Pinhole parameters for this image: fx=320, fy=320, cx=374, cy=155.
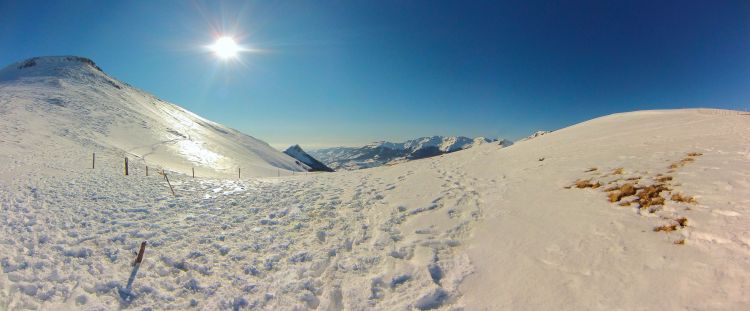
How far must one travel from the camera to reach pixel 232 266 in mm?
8570

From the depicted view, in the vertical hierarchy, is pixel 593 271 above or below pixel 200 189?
below

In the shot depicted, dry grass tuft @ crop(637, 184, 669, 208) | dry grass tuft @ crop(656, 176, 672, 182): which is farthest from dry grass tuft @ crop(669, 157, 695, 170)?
dry grass tuft @ crop(637, 184, 669, 208)

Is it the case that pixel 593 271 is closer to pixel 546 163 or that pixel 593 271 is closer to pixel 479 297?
pixel 479 297

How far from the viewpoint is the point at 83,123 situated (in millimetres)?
40469

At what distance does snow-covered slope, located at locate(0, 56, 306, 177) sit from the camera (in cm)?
2961

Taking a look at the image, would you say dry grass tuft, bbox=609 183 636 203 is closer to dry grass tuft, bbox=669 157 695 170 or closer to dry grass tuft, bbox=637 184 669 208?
dry grass tuft, bbox=637 184 669 208

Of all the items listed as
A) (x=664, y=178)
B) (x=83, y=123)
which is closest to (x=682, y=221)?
(x=664, y=178)

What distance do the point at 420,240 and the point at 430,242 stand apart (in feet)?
1.17

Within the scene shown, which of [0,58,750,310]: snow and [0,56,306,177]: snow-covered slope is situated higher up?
[0,56,306,177]: snow-covered slope

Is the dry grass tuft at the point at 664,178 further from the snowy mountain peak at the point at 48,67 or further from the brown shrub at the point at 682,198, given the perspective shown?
the snowy mountain peak at the point at 48,67

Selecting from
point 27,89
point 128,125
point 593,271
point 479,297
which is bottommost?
point 479,297

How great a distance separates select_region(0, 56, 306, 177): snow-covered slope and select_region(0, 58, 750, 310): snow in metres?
17.1

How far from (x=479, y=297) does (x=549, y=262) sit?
1.91 metres

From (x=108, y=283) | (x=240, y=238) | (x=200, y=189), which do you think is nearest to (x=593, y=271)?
(x=240, y=238)
